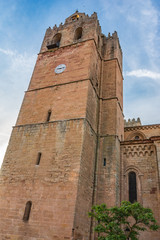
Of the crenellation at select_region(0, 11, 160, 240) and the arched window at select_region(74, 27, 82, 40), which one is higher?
the arched window at select_region(74, 27, 82, 40)

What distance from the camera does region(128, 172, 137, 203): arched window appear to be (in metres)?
12.2

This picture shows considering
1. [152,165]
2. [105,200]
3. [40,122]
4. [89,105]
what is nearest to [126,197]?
[105,200]

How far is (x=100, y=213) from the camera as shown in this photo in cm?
815

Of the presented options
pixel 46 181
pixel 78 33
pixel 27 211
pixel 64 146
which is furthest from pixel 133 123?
pixel 27 211

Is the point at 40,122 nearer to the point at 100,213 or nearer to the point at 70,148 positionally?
the point at 70,148

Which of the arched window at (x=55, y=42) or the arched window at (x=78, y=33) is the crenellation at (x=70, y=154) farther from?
the arched window at (x=78, y=33)

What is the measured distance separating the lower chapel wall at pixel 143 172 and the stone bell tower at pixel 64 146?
872 millimetres

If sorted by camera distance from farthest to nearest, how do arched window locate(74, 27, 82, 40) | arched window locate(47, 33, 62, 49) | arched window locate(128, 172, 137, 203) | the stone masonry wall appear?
1. arched window locate(74, 27, 82, 40)
2. arched window locate(47, 33, 62, 49)
3. arched window locate(128, 172, 137, 203)
4. the stone masonry wall

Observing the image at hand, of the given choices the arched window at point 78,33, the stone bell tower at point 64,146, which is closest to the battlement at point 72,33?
the arched window at point 78,33

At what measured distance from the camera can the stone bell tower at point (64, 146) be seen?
9.95m

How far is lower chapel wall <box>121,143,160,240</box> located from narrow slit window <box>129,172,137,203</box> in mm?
185

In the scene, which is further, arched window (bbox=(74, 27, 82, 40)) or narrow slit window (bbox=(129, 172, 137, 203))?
arched window (bbox=(74, 27, 82, 40))

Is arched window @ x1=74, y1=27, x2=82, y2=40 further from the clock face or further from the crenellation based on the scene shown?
the clock face

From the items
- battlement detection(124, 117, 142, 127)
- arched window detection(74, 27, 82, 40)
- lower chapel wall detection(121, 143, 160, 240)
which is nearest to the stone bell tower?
arched window detection(74, 27, 82, 40)
